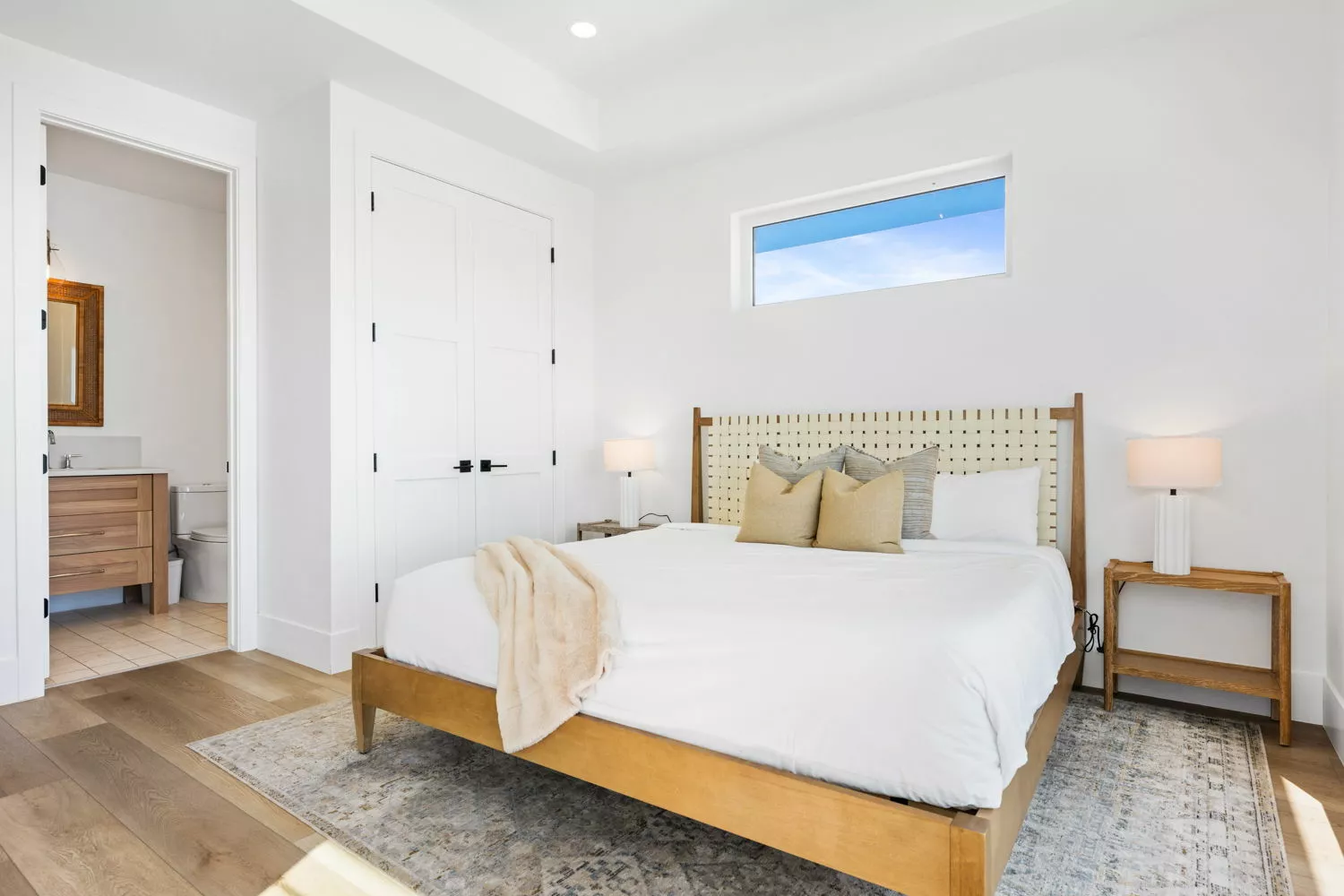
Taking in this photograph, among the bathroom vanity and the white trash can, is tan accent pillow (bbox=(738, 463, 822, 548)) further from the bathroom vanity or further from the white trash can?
the white trash can

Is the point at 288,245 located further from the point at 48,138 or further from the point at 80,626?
the point at 80,626

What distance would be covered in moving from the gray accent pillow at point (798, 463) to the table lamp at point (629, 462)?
2.70 feet

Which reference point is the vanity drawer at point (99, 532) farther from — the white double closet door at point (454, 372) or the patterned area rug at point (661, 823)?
the patterned area rug at point (661, 823)

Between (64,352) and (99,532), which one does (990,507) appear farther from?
(64,352)

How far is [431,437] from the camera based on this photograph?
3.88m

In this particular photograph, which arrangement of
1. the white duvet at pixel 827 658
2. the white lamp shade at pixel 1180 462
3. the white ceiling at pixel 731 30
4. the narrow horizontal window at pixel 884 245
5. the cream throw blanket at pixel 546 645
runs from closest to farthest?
1. the white duvet at pixel 827 658
2. the cream throw blanket at pixel 546 645
3. the white lamp shade at pixel 1180 462
4. the white ceiling at pixel 731 30
5. the narrow horizontal window at pixel 884 245

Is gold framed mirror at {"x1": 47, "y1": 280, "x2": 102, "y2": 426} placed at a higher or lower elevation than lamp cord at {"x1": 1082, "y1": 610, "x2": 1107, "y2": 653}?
higher

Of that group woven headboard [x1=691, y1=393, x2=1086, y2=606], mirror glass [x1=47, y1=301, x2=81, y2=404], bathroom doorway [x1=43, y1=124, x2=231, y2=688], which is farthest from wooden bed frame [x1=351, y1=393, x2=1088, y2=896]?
mirror glass [x1=47, y1=301, x2=81, y2=404]

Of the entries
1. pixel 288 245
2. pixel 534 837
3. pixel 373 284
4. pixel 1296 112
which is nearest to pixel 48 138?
pixel 288 245

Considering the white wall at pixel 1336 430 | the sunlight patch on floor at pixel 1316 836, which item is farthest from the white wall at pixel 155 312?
the white wall at pixel 1336 430

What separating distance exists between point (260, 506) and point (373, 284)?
4.10 ft

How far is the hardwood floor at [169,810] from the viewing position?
178 cm

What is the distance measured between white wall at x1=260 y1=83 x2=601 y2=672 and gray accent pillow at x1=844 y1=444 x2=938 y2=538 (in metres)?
2.26

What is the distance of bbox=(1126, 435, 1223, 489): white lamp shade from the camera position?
9.02 feet
